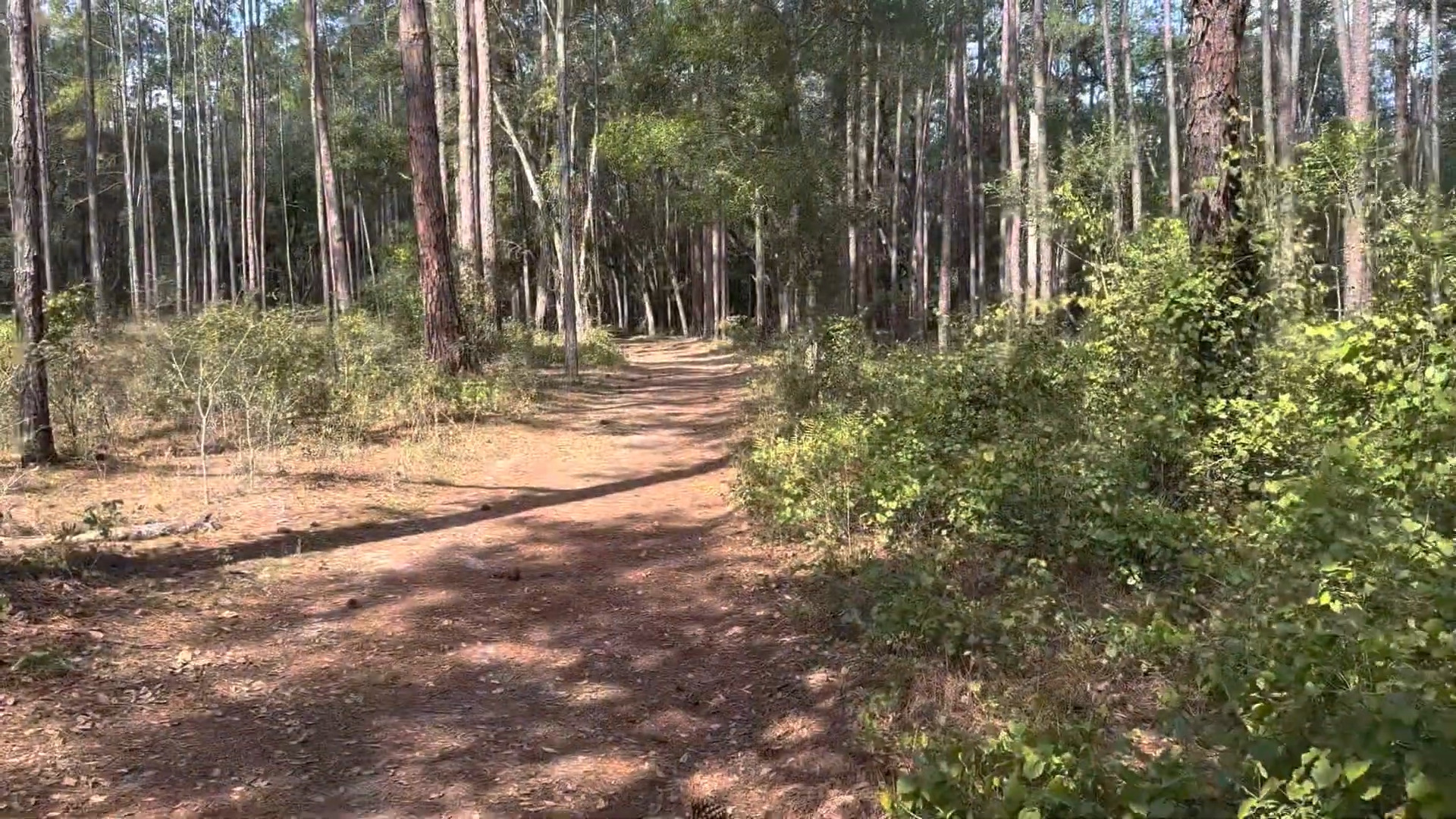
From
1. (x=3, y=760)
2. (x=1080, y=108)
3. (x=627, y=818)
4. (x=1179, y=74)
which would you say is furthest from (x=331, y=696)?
(x=1080, y=108)

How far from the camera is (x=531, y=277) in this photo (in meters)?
43.0

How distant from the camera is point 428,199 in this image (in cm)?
1422

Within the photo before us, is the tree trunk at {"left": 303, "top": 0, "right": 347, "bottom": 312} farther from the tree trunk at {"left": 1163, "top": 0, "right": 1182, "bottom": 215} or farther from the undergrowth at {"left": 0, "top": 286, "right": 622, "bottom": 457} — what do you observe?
the tree trunk at {"left": 1163, "top": 0, "right": 1182, "bottom": 215}

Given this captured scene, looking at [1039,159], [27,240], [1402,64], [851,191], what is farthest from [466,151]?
[1402,64]

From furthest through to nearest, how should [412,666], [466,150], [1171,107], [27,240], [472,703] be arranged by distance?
[1171,107] < [466,150] < [27,240] < [412,666] < [472,703]

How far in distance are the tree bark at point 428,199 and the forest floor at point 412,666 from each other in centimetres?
648

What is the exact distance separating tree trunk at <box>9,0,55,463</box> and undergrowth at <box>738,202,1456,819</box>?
22.2 ft

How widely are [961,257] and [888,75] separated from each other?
18062 millimetres

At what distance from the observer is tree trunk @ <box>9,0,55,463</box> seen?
8250 mm

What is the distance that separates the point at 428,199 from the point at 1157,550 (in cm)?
1230

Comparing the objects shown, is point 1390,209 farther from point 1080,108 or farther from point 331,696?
point 1080,108

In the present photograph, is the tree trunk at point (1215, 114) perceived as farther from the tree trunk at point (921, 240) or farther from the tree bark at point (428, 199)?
the tree trunk at point (921, 240)

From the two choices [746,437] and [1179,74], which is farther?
[1179,74]

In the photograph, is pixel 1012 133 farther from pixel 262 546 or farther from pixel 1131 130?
pixel 262 546
